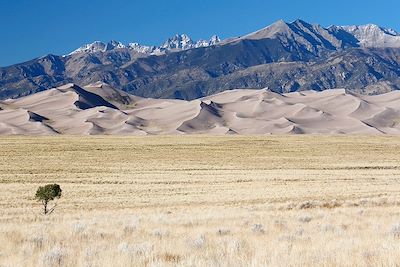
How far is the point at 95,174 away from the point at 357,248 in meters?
54.5

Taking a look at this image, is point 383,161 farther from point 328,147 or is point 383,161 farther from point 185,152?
point 185,152

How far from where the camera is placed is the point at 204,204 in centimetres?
3747

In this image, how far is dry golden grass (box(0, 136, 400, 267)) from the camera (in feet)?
38.3

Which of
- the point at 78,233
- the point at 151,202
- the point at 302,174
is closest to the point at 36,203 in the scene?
the point at 151,202

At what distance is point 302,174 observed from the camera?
2532 inches

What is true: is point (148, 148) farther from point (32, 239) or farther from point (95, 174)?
point (32, 239)

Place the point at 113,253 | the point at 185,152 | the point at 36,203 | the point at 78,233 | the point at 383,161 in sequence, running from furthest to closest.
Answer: the point at 185,152, the point at 383,161, the point at 36,203, the point at 78,233, the point at 113,253

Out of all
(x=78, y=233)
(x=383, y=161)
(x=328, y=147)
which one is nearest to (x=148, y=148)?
(x=328, y=147)

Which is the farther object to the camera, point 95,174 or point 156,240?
point 95,174

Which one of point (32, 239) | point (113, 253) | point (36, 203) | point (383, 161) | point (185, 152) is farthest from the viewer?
point (185, 152)

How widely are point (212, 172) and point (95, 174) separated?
13755mm

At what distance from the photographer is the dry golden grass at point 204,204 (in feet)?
38.3

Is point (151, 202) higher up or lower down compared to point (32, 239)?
lower down

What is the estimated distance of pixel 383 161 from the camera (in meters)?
85.8
